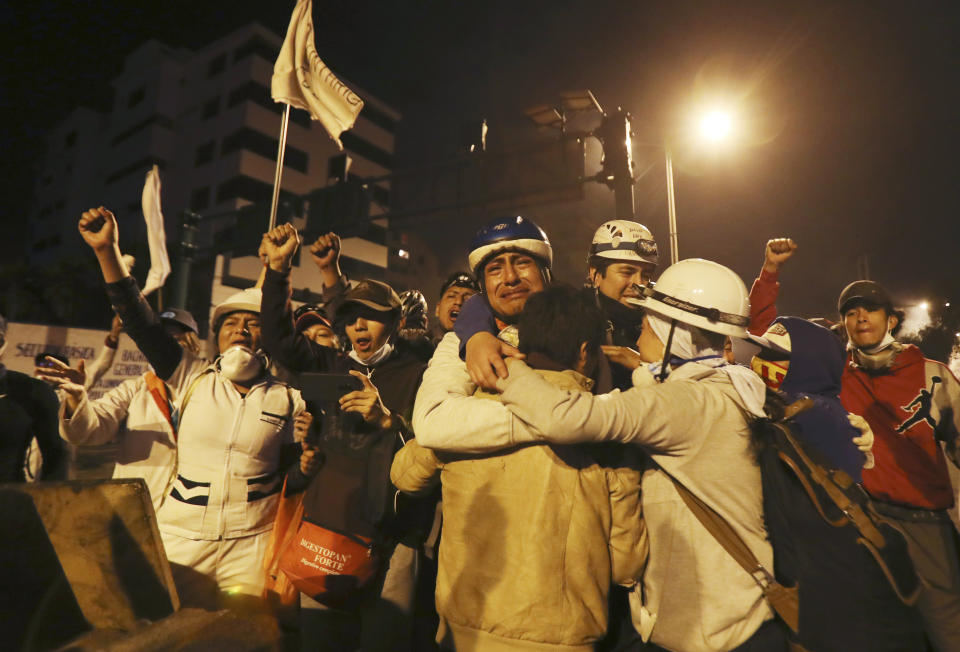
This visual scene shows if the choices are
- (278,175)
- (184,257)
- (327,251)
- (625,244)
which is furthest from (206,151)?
(625,244)

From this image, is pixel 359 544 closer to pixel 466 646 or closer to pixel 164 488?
pixel 466 646

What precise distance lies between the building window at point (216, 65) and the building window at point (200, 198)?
11535 mm

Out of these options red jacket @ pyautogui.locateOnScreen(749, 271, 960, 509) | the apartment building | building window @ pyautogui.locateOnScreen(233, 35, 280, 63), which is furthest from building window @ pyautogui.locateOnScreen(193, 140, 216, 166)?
red jacket @ pyautogui.locateOnScreen(749, 271, 960, 509)

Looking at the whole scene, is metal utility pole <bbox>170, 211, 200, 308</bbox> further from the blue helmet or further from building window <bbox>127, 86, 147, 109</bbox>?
building window <bbox>127, 86, 147, 109</bbox>

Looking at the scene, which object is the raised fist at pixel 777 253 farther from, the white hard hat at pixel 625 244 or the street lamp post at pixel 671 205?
the street lamp post at pixel 671 205

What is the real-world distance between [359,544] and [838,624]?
207 centimetres

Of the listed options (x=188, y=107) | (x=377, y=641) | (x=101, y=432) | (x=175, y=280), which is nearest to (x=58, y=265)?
(x=188, y=107)

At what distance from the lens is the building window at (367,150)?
49.7m

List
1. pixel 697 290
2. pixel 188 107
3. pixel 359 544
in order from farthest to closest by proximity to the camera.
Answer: pixel 188 107
pixel 359 544
pixel 697 290

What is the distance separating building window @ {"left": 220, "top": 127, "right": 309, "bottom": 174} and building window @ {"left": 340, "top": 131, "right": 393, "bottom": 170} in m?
6.29

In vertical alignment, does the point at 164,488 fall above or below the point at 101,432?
below

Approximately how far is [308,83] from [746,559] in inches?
211

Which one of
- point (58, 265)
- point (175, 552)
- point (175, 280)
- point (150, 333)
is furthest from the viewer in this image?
point (58, 265)

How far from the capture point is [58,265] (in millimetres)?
32531
